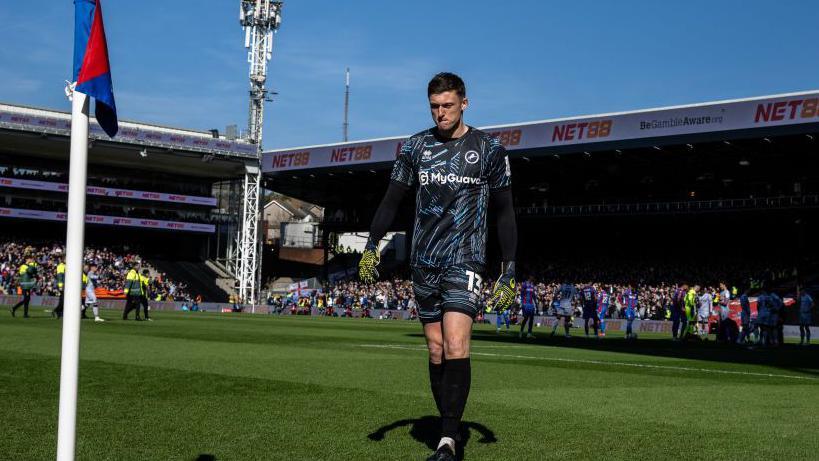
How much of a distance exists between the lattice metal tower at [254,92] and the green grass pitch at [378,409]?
51270mm

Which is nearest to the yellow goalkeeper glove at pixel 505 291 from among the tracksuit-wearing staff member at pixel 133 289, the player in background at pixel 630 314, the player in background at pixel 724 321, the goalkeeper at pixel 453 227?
the goalkeeper at pixel 453 227

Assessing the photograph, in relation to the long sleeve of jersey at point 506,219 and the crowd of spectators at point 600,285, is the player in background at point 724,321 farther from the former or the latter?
the long sleeve of jersey at point 506,219

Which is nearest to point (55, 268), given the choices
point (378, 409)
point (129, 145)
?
point (129, 145)

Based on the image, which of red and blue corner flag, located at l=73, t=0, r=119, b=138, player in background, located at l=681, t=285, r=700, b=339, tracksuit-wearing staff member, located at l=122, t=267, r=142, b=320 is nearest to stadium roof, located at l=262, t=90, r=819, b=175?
player in background, located at l=681, t=285, r=700, b=339

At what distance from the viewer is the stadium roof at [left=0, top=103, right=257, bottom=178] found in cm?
6216

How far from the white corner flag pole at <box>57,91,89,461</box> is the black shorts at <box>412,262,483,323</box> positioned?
105 inches

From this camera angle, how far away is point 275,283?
83062mm

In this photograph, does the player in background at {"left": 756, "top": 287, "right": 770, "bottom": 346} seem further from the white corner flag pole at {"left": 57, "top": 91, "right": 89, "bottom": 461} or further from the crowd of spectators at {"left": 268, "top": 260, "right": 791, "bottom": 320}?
the white corner flag pole at {"left": 57, "top": 91, "right": 89, "bottom": 461}

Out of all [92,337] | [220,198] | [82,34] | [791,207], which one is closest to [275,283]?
[220,198]

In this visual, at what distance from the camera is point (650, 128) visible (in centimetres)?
4997

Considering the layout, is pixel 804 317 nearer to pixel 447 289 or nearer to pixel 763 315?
pixel 763 315

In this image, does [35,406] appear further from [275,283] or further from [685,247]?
[275,283]

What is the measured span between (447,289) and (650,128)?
1804 inches

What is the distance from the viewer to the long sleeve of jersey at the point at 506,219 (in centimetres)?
627
